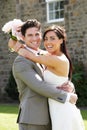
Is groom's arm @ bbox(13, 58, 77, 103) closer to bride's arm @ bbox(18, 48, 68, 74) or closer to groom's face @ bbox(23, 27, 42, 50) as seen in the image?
bride's arm @ bbox(18, 48, 68, 74)

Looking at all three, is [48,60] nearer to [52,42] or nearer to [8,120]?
[52,42]

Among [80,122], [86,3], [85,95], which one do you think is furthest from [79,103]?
[80,122]

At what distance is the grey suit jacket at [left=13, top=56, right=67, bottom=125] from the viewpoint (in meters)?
4.39

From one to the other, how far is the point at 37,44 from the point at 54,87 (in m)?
0.47

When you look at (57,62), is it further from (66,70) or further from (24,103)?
(24,103)

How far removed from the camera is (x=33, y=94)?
4441 millimetres

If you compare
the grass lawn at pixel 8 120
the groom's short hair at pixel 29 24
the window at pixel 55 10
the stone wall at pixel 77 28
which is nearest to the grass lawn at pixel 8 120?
the grass lawn at pixel 8 120

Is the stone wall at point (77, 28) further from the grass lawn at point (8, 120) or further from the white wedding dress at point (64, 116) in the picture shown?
the white wedding dress at point (64, 116)

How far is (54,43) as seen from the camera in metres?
4.54

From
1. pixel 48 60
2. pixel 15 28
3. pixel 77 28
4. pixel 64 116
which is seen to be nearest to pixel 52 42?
pixel 48 60

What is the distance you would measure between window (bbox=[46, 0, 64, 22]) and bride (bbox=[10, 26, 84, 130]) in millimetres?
12748

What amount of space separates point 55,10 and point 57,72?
13.3 m

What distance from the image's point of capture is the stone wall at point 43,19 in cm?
1614

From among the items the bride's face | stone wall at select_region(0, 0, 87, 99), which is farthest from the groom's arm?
stone wall at select_region(0, 0, 87, 99)
